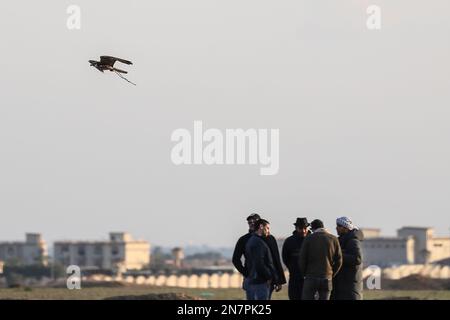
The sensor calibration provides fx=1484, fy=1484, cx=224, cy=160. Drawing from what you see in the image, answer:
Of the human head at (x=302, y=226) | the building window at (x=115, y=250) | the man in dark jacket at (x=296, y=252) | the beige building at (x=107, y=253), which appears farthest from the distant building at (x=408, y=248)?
the human head at (x=302, y=226)

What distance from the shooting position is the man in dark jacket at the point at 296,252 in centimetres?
2270

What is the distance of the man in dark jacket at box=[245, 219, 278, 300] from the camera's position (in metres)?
22.3

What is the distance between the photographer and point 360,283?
22281 millimetres

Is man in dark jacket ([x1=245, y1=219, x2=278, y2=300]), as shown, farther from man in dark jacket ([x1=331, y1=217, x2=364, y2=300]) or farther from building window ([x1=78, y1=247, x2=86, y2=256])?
building window ([x1=78, y1=247, x2=86, y2=256])

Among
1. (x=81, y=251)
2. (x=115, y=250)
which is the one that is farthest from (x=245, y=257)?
(x=81, y=251)

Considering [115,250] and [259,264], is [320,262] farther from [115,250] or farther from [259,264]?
[115,250]

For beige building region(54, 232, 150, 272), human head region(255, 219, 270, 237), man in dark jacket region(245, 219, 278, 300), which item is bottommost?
beige building region(54, 232, 150, 272)

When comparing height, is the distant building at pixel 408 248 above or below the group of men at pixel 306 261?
below

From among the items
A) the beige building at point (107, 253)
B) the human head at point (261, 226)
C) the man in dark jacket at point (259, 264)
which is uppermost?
the human head at point (261, 226)

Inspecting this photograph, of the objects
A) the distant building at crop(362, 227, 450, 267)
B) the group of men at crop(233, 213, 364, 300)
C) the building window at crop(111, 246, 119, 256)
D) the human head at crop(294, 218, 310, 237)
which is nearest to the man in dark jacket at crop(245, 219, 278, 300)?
the group of men at crop(233, 213, 364, 300)

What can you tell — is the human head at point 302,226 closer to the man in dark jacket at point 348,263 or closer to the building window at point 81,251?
the man in dark jacket at point 348,263

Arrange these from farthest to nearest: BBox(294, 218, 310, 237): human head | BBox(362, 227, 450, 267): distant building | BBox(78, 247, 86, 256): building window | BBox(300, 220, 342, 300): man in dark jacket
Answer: BBox(78, 247, 86, 256): building window < BBox(362, 227, 450, 267): distant building < BBox(294, 218, 310, 237): human head < BBox(300, 220, 342, 300): man in dark jacket

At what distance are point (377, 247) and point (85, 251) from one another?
1469 inches

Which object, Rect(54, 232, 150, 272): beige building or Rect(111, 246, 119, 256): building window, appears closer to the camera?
Rect(54, 232, 150, 272): beige building
